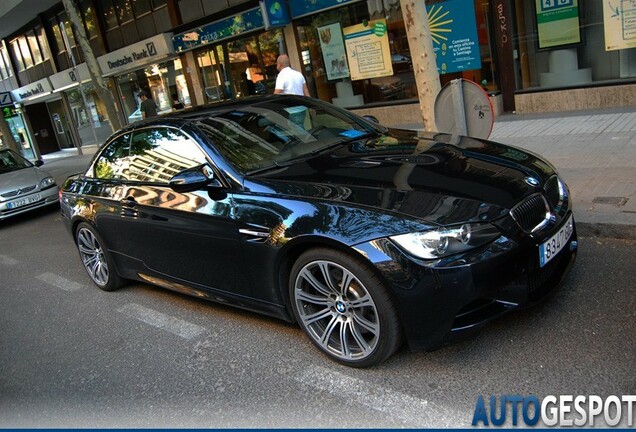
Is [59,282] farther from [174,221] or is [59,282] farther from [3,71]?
[3,71]

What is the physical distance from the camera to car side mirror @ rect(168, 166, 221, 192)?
3.54 m

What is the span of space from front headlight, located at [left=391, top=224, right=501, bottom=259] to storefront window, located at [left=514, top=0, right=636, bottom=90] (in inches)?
322

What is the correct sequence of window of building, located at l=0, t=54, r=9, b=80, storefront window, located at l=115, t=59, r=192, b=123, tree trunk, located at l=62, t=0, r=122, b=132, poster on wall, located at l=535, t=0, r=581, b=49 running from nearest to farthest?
poster on wall, located at l=535, t=0, r=581, b=49 → tree trunk, located at l=62, t=0, r=122, b=132 → storefront window, located at l=115, t=59, r=192, b=123 → window of building, located at l=0, t=54, r=9, b=80

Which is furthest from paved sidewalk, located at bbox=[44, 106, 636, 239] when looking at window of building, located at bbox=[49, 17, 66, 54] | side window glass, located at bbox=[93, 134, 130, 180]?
window of building, located at bbox=[49, 17, 66, 54]

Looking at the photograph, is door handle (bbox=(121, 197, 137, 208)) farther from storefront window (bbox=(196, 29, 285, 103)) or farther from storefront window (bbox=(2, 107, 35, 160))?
storefront window (bbox=(2, 107, 35, 160))

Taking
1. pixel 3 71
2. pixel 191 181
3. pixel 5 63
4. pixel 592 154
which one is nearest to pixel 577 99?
pixel 592 154

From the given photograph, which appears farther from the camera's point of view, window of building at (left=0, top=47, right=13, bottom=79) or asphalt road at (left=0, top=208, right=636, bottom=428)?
window of building at (left=0, top=47, right=13, bottom=79)

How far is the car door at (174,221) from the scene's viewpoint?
141 inches

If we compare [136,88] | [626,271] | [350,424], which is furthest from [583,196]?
[136,88]

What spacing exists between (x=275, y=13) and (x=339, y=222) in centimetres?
1130

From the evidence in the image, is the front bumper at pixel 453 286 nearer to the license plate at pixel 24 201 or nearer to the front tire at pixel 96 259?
the front tire at pixel 96 259

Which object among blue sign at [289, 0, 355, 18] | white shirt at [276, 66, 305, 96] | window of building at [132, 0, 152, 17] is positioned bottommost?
white shirt at [276, 66, 305, 96]

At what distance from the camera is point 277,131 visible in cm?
407

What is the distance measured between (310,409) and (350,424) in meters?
0.27
